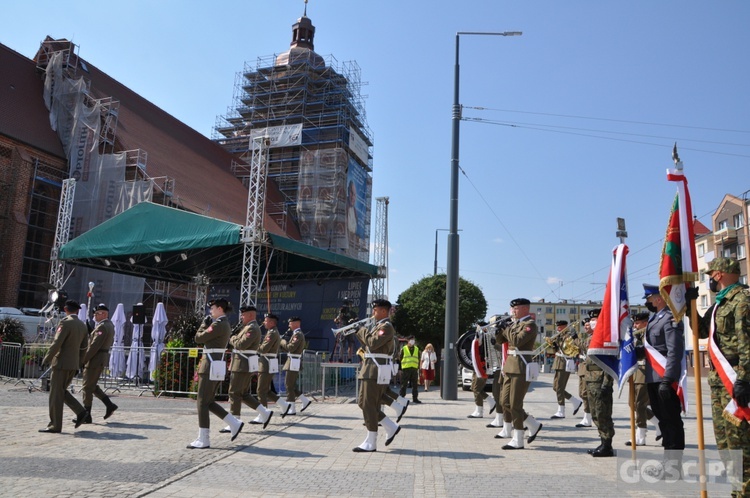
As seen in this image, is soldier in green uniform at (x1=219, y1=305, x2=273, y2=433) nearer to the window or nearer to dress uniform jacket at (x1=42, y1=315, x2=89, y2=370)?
dress uniform jacket at (x1=42, y1=315, x2=89, y2=370)

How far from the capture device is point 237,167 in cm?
5025

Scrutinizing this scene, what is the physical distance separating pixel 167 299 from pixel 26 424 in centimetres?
2559

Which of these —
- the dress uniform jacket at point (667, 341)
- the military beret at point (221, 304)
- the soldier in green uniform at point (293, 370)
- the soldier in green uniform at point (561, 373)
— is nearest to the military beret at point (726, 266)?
the dress uniform jacket at point (667, 341)

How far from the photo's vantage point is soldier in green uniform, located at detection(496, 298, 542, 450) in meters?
8.73

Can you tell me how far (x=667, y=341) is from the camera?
21.4ft

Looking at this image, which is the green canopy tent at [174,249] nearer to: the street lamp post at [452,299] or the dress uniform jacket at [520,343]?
the street lamp post at [452,299]

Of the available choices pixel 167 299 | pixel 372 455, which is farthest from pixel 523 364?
pixel 167 299

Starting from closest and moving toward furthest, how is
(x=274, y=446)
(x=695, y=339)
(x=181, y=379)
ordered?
(x=695, y=339) < (x=274, y=446) < (x=181, y=379)

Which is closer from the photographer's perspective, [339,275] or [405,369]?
[405,369]

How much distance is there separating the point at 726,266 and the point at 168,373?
46.7 feet

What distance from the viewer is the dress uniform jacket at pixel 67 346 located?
9.24 m

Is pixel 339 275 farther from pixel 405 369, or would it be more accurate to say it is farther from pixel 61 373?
pixel 61 373

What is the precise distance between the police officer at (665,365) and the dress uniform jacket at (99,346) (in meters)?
8.64

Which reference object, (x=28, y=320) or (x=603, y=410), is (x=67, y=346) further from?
(x=28, y=320)
